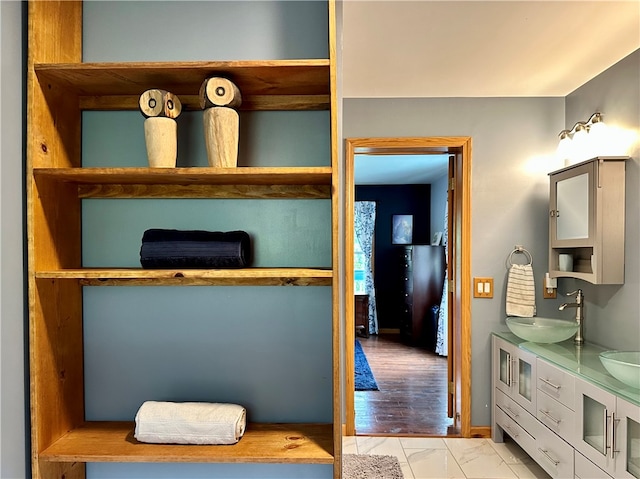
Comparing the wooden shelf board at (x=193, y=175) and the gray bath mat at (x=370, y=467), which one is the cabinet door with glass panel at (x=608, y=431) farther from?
the wooden shelf board at (x=193, y=175)

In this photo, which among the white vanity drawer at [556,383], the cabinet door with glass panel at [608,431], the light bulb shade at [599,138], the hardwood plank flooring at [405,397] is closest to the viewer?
the cabinet door with glass panel at [608,431]

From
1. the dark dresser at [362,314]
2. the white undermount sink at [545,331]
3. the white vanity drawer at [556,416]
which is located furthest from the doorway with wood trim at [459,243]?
the dark dresser at [362,314]

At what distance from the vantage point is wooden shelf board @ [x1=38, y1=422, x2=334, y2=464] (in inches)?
47.7

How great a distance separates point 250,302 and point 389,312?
20.7ft

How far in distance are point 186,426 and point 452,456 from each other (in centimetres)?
221

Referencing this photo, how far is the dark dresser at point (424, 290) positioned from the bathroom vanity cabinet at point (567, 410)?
333 centimetres

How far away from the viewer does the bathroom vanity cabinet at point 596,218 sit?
2465mm

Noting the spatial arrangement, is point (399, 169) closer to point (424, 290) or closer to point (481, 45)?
point (424, 290)

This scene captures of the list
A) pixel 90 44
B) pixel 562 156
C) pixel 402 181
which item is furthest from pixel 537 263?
pixel 402 181

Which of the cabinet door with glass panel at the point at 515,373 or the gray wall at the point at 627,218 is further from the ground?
the gray wall at the point at 627,218

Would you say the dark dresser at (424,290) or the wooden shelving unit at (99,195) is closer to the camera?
the wooden shelving unit at (99,195)

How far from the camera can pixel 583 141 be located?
2.72 m

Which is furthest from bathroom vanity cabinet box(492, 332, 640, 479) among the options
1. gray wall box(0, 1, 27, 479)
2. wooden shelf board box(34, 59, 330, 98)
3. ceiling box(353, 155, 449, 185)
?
ceiling box(353, 155, 449, 185)

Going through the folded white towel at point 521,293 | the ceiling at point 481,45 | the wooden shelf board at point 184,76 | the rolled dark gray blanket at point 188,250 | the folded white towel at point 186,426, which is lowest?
the folded white towel at point 186,426
